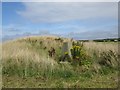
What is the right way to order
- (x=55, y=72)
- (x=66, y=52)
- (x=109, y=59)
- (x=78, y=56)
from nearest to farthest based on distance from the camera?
(x=55, y=72) < (x=109, y=59) < (x=78, y=56) < (x=66, y=52)

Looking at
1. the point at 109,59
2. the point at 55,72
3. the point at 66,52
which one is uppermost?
the point at 66,52

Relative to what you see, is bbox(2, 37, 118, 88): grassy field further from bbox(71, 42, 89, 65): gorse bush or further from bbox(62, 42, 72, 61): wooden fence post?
bbox(62, 42, 72, 61): wooden fence post

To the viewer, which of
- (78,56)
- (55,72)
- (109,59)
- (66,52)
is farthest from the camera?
(66,52)

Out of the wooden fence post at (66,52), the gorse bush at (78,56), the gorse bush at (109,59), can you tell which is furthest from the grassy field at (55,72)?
the wooden fence post at (66,52)

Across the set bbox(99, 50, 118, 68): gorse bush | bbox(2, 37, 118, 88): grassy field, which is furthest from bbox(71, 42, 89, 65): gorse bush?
bbox(99, 50, 118, 68): gorse bush

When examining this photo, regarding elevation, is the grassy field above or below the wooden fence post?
below

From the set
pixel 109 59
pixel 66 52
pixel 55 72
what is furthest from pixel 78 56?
pixel 55 72

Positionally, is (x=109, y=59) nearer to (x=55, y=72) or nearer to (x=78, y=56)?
(x=78, y=56)

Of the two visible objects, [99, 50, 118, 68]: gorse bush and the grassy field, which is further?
[99, 50, 118, 68]: gorse bush

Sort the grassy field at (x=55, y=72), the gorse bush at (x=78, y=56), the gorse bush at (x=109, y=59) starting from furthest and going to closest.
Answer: the gorse bush at (x=78, y=56)
the gorse bush at (x=109, y=59)
the grassy field at (x=55, y=72)

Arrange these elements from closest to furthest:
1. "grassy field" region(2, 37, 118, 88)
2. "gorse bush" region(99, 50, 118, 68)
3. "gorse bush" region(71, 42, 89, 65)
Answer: "grassy field" region(2, 37, 118, 88)
"gorse bush" region(99, 50, 118, 68)
"gorse bush" region(71, 42, 89, 65)

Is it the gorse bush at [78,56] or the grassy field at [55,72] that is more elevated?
the gorse bush at [78,56]

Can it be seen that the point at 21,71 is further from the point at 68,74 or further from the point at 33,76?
the point at 68,74

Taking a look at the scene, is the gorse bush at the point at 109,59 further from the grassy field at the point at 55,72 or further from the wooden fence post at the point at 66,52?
the wooden fence post at the point at 66,52
